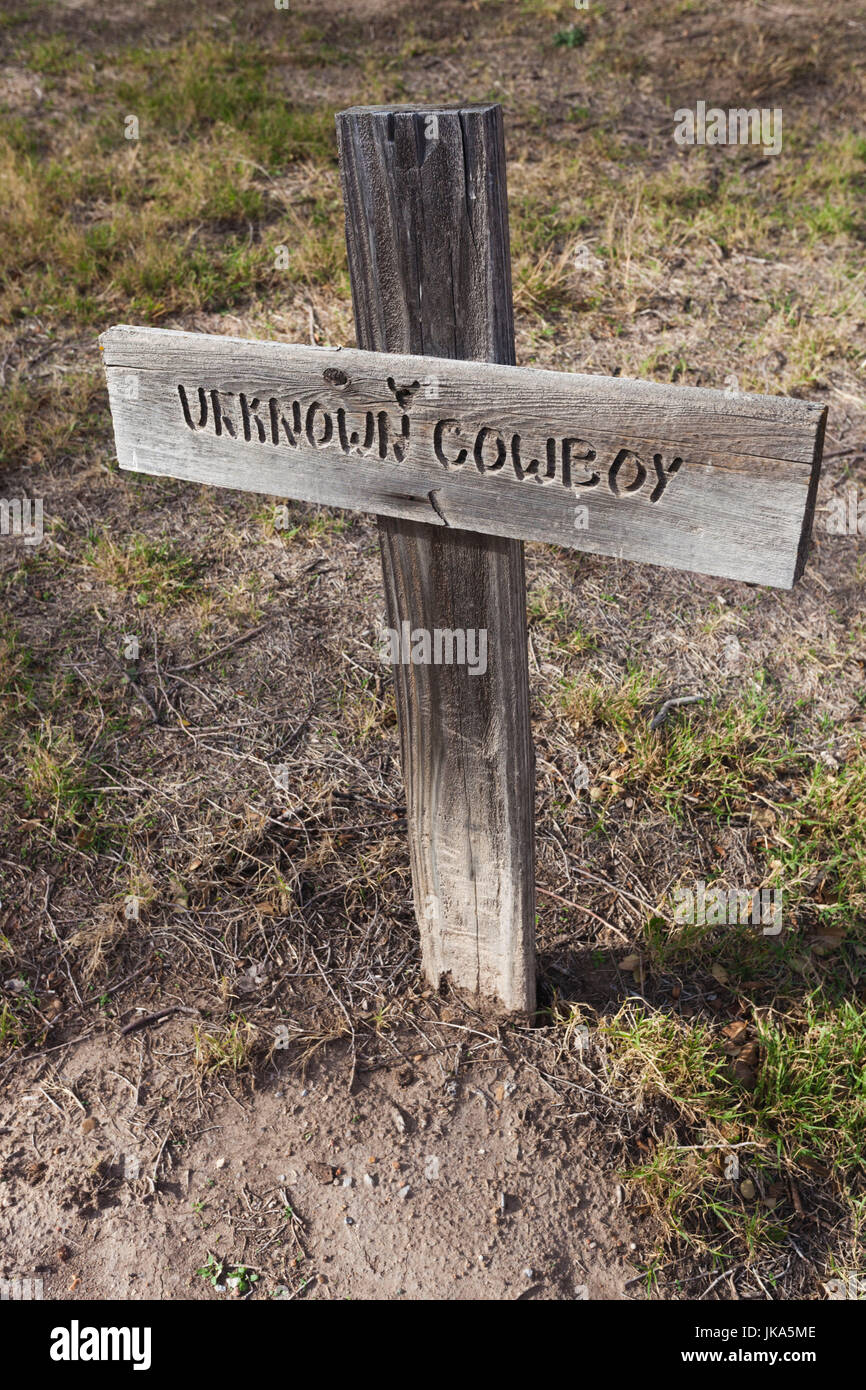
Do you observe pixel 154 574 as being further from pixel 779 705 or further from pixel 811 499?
pixel 811 499

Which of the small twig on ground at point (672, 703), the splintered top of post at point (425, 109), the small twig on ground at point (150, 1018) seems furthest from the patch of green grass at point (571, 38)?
the small twig on ground at point (150, 1018)

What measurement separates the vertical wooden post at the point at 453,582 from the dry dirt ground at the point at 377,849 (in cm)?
41

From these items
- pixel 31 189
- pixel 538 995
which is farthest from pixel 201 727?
pixel 31 189

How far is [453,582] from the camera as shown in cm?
199

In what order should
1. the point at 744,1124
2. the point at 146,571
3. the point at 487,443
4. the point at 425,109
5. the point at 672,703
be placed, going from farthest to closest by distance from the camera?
the point at 146,571 → the point at 672,703 → the point at 744,1124 → the point at 487,443 → the point at 425,109

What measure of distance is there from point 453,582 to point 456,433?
0.35 metres

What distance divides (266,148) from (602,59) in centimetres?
274

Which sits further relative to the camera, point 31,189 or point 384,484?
point 31,189

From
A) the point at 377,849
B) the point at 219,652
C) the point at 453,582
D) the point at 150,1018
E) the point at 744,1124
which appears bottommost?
the point at 744,1124

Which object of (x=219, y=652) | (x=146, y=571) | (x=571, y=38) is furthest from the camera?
(x=571, y=38)

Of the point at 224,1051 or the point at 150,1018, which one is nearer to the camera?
the point at 224,1051

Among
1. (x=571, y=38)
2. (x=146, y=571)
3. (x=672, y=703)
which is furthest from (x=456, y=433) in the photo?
(x=571, y=38)

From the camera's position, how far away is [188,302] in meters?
5.14

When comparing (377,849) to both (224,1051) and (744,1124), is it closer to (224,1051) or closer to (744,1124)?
(224,1051)
